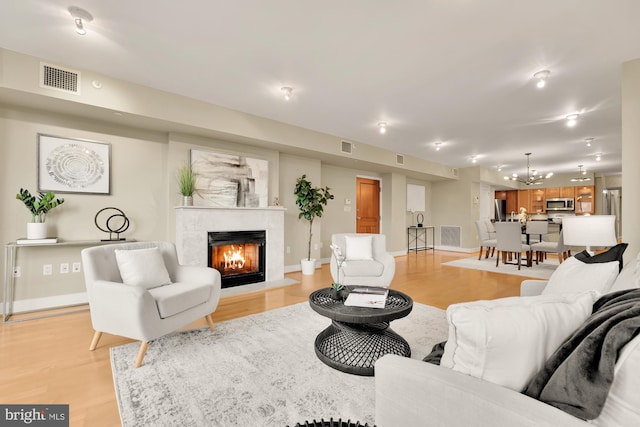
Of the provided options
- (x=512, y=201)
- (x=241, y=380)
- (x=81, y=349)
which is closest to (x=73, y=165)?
(x=81, y=349)

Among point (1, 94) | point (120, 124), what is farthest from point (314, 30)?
point (1, 94)

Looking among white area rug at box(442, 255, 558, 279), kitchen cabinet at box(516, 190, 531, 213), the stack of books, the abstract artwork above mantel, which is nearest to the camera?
the stack of books

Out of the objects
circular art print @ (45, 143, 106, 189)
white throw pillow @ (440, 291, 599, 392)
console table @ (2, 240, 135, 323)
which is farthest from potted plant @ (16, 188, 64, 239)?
white throw pillow @ (440, 291, 599, 392)

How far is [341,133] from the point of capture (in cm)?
537

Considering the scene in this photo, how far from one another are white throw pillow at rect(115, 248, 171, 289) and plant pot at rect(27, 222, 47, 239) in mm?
1411

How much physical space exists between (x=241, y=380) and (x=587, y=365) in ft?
6.08

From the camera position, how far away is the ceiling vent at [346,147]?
5.69 metres

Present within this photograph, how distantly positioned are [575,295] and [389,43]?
244 centimetres

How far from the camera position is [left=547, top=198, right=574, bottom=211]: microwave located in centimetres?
1014

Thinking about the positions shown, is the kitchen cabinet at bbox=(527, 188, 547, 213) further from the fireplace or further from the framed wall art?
the framed wall art

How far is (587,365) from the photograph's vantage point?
27.9 inches

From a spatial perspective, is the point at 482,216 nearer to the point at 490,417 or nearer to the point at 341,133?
the point at 341,133

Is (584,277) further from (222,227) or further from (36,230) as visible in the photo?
(36,230)

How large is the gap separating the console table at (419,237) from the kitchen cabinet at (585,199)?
5.41m
